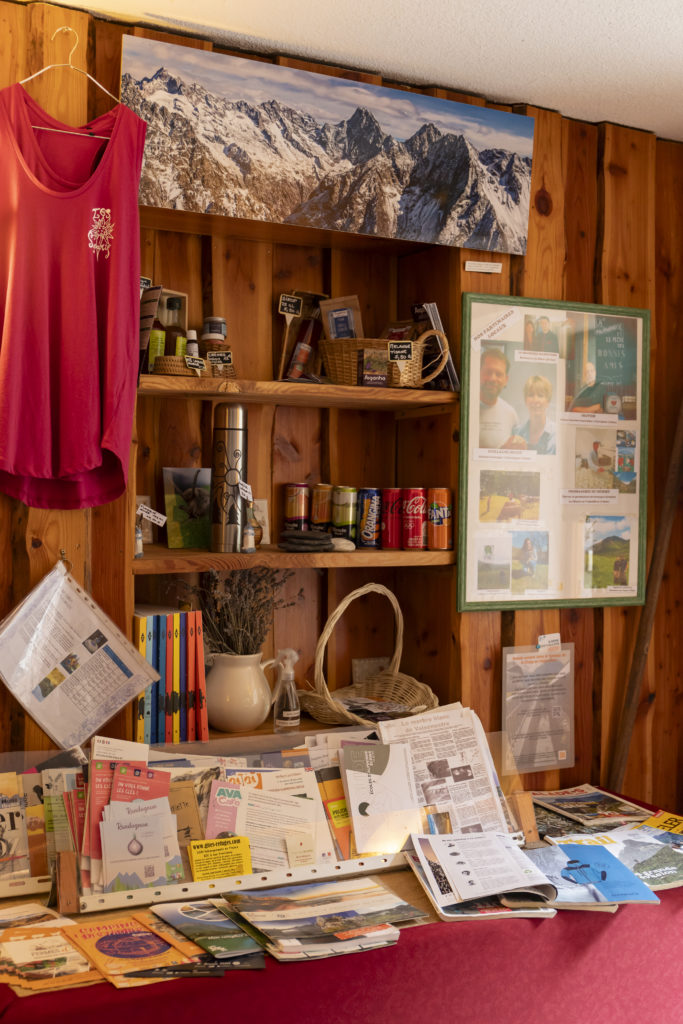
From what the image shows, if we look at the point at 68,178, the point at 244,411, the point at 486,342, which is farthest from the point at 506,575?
the point at 68,178

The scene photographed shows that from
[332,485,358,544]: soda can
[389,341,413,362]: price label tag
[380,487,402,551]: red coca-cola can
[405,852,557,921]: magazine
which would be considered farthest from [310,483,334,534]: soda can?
[405,852,557,921]: magazine

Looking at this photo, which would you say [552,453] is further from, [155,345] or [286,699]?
[155,345]

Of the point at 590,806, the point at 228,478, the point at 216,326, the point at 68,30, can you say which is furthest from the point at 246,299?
the point at 590,806

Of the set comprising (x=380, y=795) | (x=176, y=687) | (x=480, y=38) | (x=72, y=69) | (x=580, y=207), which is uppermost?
(x=480, y=38)

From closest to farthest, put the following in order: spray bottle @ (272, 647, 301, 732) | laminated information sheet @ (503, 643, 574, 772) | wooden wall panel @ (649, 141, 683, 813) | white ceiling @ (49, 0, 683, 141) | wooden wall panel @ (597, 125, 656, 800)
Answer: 1. white ceiling @ (49, 0, 683, 141)
2. spray bottle @ (272, 647, 301, 732)
3. laminated information sheet @ (503, 643, 574, 772)
4. wooden wall panel @ (597, 125, 656, 800)
5. wooden wall panel @ (649, 141, 683, 813)

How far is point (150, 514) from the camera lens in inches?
95.0

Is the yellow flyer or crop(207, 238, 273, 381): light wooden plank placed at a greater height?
crop(207, 238, 273, 381): light wooden plank

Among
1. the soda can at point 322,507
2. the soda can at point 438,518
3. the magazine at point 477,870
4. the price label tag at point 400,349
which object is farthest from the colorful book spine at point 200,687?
the price label tag at point 400,349

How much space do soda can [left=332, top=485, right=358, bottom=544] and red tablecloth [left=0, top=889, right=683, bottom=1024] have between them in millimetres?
1088

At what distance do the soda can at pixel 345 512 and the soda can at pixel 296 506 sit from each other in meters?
0.09

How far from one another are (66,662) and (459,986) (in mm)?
1102

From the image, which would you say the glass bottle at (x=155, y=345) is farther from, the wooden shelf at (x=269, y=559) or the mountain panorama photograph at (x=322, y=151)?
the wooden shelf at (x=269, y=559)

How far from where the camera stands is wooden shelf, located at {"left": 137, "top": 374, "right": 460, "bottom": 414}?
230 cm

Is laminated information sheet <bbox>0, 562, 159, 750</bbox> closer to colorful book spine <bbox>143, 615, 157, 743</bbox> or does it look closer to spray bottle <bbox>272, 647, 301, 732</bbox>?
colorful book spine <bbox>143, 615, 157, 743</bbox>
